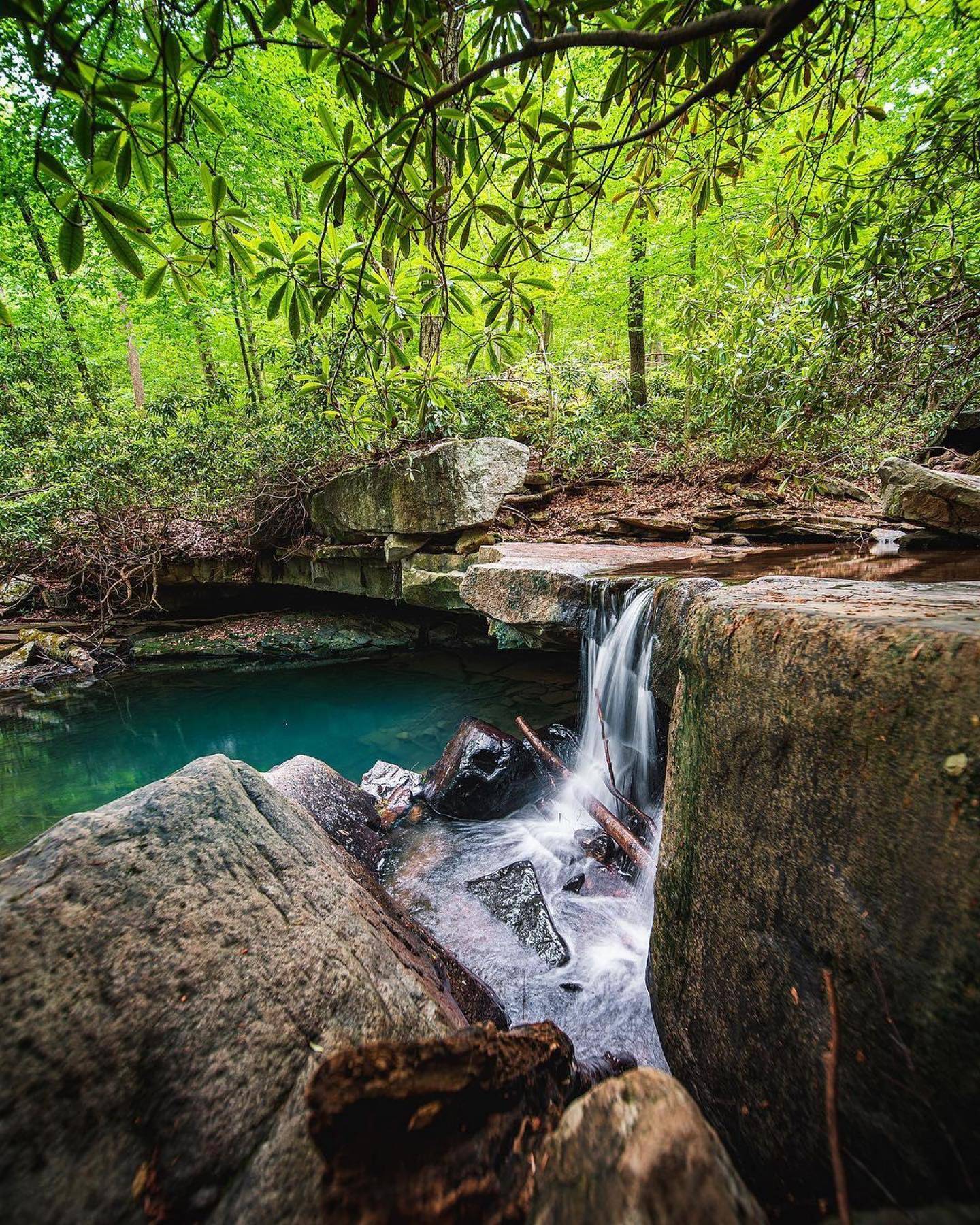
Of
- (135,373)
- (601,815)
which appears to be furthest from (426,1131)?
(135,373)

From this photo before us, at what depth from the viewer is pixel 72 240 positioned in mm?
1345

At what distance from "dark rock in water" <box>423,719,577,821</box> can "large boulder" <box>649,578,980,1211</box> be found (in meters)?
2.56

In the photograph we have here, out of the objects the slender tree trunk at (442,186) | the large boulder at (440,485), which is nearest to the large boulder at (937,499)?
the large boulder at (440,485)

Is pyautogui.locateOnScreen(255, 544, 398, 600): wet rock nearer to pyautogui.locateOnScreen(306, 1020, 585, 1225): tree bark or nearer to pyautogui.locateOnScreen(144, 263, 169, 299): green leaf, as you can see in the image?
pyautogui.locateOnScreen(144, 263, 169, 299): green leaf

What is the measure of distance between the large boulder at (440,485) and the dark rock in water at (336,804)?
366 centimetres

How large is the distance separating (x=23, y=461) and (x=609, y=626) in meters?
10.6

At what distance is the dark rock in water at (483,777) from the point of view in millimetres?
4340

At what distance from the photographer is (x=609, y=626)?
12.7 feet

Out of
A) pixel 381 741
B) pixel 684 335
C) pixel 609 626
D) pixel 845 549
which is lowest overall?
pixel 381 741

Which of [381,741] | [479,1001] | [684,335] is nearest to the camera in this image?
[479,1001]

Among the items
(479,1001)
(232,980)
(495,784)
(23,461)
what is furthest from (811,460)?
(23,461)

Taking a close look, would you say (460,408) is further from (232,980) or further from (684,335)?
(232,980)

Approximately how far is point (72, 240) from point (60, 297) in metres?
13.8

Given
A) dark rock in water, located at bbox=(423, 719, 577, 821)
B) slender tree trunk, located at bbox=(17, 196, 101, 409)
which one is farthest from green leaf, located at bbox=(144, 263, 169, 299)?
slender tree trunk, located at bbox=(17, 196, 101, 409)
